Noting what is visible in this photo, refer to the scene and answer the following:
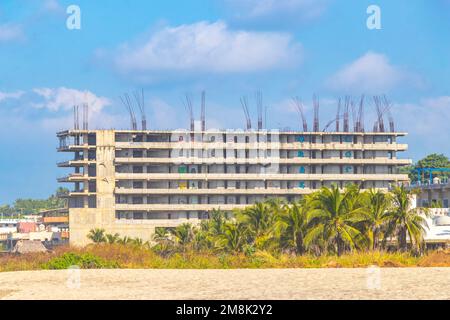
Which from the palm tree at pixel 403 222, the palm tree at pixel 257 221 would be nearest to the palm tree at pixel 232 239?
the palm tree at pixel 257 221

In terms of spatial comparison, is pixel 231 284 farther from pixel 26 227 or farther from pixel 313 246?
pixel 26 227

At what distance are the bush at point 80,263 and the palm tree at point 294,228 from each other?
1573 cm

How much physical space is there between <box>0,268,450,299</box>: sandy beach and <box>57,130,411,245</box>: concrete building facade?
102 m

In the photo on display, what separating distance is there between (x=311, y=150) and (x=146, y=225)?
31.5 metres

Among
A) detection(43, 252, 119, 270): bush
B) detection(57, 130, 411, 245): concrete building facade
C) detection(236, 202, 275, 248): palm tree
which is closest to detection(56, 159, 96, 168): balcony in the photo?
detection(57, 130, 411, 245): concrete building facade

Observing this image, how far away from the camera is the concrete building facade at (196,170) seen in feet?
480

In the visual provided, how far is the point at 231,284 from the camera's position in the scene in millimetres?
36375

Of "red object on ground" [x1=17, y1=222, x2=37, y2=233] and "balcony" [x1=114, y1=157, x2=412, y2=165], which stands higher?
"balcony" [x1=114, y1=157, x2=412, y2=165]

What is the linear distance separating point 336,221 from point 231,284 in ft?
71.6

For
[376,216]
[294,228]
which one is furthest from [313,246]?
[376,216]

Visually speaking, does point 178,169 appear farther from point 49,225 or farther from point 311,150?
point 49,225

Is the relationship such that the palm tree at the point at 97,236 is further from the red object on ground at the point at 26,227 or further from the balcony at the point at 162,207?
the red object on ground at the point at 26,227

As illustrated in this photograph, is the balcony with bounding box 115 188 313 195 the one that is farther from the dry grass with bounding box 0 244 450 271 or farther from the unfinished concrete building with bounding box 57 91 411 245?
the dry grass with bounding box 0 244 450 271

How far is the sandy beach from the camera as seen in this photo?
1266 inches
